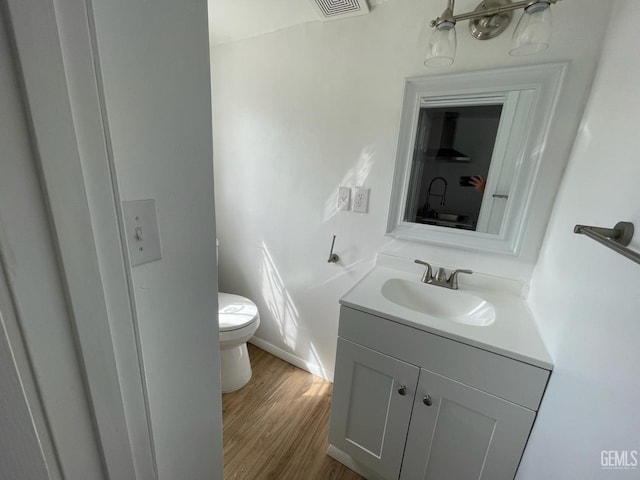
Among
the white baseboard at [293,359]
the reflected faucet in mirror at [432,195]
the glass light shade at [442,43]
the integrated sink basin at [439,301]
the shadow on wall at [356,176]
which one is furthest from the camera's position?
the white baseboard at [293,359]

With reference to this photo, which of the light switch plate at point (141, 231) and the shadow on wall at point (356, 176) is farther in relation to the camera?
the shadow on wall at point (356, 176)

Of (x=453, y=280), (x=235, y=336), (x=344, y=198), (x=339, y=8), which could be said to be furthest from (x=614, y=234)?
(x=235, y=336)

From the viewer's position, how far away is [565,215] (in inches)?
35.4

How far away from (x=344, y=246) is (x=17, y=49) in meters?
1.34

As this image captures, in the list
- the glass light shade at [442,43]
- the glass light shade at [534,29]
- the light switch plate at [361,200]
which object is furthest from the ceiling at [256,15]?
the light switch plate at [361,200]

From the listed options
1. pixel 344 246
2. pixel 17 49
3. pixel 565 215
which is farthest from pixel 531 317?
pixel 17 49

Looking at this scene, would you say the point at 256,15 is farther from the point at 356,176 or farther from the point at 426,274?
the point at 426,274

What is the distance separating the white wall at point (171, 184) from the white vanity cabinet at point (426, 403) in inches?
23.4

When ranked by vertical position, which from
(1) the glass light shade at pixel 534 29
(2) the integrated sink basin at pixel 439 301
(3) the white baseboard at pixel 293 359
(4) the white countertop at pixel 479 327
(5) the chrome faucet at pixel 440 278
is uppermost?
(1) the glass light shade at pixel 534 29

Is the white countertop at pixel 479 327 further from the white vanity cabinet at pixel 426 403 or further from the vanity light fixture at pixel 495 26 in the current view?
the vanity light fixture at pixel 495 26

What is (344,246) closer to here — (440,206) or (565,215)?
(440,206)

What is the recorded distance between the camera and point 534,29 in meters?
0.85

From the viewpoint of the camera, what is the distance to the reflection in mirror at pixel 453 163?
44.6 inches

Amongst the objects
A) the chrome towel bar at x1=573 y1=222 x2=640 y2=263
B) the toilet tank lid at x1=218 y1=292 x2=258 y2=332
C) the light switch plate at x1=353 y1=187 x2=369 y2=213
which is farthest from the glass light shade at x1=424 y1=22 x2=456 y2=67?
the toilet tank lid at x1=218 y1=292 x2=258 y2=332
